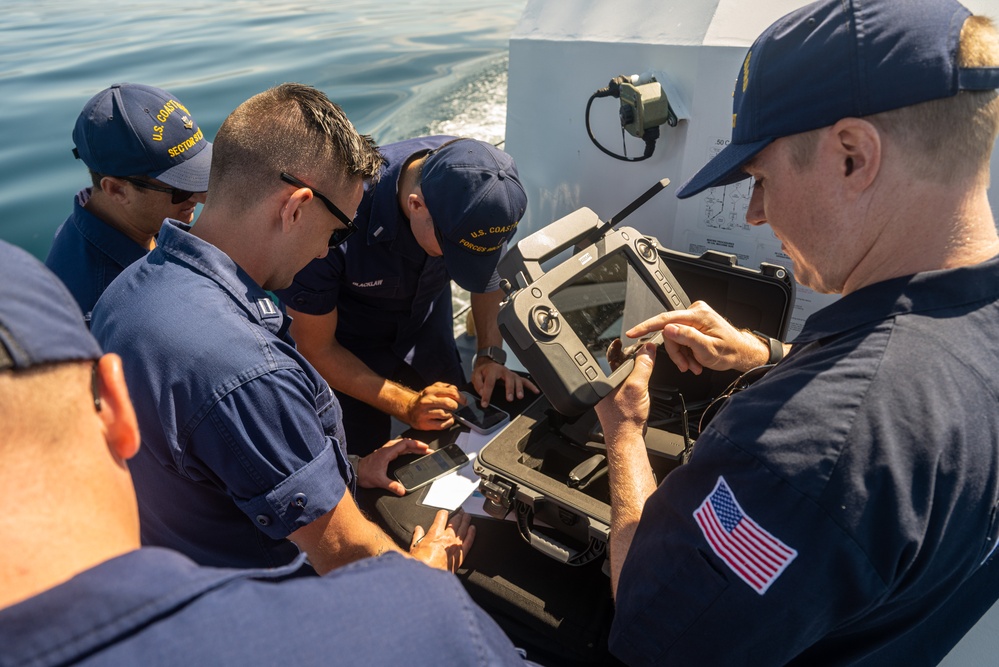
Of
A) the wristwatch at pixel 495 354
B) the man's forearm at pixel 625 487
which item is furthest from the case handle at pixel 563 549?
the wristwatch at pixel 495 354

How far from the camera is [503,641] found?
0.60 metres

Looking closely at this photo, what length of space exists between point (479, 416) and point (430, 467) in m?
0.27

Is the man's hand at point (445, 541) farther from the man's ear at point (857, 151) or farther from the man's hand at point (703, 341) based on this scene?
the man's ear at point (857, 151)

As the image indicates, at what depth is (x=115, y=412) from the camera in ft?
1.91

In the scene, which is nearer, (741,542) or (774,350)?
(741,542)

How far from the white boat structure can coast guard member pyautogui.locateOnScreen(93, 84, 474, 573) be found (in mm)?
1152

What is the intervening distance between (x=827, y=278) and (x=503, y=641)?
72cm

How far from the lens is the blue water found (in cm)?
415

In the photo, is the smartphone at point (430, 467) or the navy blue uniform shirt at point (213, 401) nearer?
the navy blue uniform shirt at point (213, 401)

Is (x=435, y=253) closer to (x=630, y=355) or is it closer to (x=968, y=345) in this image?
(x=630, y=355)

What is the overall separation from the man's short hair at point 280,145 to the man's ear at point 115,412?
2.57ft

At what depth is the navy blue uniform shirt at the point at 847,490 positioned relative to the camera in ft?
2.42

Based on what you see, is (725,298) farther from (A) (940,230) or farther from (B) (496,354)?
(A) (940,230)

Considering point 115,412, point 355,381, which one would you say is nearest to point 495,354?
point 355,381
